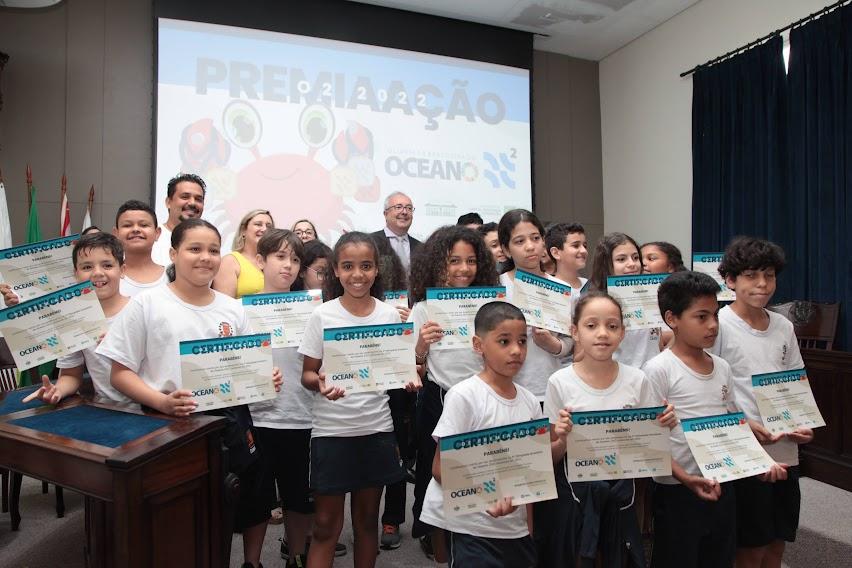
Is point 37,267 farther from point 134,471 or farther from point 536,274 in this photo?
point 536,274

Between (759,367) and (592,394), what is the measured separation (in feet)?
2.52

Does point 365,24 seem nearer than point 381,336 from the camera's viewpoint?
No

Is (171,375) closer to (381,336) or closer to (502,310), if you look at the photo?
(381,336)

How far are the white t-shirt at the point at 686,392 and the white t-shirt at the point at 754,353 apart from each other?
0.15m

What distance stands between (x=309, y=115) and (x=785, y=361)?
15.7 feet

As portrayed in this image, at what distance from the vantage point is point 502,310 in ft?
6.04

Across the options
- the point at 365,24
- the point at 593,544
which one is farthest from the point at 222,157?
the point at 593,544

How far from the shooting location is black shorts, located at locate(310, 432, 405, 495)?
2.03m

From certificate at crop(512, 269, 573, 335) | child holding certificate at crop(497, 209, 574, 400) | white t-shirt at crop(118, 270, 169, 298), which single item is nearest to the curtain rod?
child holding certificate at crop(497, 209, 574, 400)

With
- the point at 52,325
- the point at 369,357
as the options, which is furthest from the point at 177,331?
the point at 369,357

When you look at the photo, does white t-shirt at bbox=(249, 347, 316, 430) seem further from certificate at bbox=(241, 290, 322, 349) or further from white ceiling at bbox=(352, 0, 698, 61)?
white ceiling at bbox=(352, 0, 698, 61)

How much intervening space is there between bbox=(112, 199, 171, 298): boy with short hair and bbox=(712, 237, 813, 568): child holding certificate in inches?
93.5

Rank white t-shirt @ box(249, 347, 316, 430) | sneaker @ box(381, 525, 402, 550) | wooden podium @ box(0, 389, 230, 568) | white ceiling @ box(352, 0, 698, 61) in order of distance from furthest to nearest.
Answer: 1. white ceiling @ box(352, 0, 698, 61)
2. sneaker @ box(381, 525, 402, 550)
3. white t-shirt @ box(249, 347, 316, 430)
4. wooden podium @ box(0, 389, 230, 568)

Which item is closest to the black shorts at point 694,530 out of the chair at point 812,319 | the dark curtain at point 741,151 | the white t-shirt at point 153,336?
the white t-shirt at point 153,336
